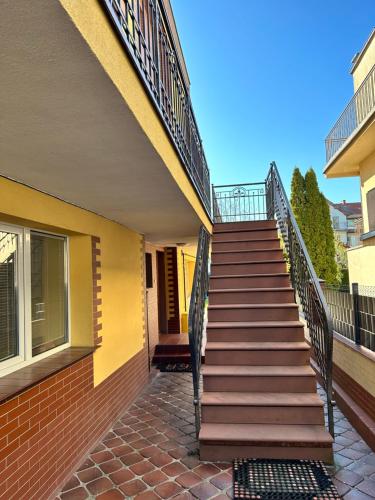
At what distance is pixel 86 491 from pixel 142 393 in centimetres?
242

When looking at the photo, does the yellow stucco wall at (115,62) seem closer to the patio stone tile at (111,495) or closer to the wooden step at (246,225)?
the patio stone tile at (111,495)

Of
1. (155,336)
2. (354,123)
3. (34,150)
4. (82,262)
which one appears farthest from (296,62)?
(34,150)

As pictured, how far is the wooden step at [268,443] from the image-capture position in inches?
114

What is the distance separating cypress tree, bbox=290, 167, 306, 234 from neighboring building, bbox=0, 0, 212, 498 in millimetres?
9788

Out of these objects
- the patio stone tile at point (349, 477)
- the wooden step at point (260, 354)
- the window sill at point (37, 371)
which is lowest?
the patio stone tile at point (349, 477)

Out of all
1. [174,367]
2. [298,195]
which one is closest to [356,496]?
[174,367]

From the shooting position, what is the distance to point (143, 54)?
7.15 ft

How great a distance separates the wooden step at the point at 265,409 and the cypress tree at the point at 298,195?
37.4 ft

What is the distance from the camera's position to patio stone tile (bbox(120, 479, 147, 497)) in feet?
8.64

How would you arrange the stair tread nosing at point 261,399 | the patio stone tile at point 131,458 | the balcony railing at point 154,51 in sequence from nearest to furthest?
the balcony railing at point 154,51
the patio stone tile at point 131,458
the stair tread nosing at point 261,399

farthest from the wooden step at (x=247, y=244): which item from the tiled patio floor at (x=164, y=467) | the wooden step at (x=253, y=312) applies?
the tiled patio floor at (x=164, y=467)

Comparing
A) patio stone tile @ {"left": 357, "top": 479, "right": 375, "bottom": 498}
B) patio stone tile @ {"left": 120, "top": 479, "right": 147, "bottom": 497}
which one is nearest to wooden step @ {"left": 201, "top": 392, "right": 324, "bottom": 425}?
patio stone tile @ {"left": 357, "top": 479, "right": 375, "bottom": 498}

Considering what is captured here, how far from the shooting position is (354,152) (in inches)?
326

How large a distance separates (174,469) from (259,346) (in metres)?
1.55
